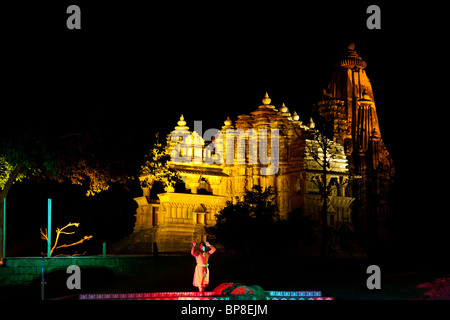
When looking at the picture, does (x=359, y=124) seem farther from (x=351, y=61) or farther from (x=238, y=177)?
(x=238, y=177)

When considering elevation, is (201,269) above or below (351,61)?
below

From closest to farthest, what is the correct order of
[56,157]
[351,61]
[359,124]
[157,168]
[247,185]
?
[56,157], [157,168], [247,185], [359,124], [351,61]

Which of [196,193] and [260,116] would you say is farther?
[260,116]

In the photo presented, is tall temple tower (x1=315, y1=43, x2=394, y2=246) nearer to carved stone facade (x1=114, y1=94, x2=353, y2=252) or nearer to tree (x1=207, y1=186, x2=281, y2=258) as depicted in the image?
carved stone facade (x1=114, y1=94, x2=353, y2=252)

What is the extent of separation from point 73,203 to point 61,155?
1736 centimetres

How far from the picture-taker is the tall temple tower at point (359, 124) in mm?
65188

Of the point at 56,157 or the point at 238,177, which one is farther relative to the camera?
the point at 238,177

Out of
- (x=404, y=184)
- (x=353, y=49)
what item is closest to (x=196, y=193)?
(x=404, y=184)

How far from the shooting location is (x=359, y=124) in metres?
69.2

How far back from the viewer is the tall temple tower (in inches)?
2566

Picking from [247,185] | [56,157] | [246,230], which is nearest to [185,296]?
[56,157]

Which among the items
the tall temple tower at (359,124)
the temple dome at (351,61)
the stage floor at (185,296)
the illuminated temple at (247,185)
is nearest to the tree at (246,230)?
the illuminated temple at (247,185)

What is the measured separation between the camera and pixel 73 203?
160 ft
